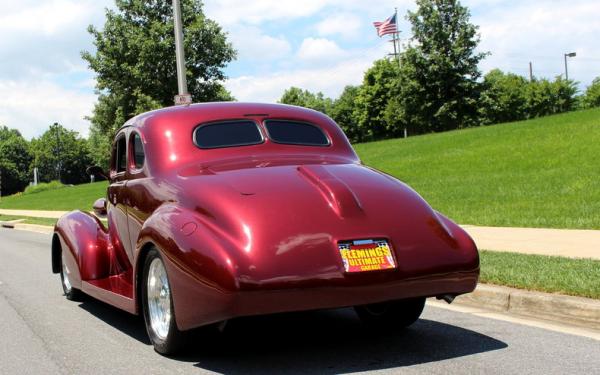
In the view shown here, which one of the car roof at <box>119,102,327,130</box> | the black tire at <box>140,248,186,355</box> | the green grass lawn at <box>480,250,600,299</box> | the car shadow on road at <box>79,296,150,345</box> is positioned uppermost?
the car roof at <box>119,102,327,130</box>

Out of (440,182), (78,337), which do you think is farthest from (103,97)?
(78,337)

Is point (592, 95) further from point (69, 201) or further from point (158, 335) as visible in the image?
point (158, 335)

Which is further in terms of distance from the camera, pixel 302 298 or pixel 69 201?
pixel 69 201

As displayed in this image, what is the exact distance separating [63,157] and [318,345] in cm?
13565

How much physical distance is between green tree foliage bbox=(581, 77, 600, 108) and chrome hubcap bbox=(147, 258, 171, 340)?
77.0 m

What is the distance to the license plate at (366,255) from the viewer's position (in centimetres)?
Answer: 435

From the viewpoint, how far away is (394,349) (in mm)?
5090

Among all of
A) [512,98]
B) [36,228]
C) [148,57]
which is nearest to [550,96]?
[512,98]

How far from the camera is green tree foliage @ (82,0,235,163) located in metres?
48.0

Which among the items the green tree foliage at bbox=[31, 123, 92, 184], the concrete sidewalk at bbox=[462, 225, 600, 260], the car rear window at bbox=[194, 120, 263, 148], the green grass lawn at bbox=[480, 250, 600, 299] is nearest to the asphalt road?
the green grass lawn at bbox=[480, 250, 600, 299]

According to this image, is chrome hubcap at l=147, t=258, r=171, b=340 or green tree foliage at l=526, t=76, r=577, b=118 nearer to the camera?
chrome hubcap at l=147, t=258, r=171, b=340

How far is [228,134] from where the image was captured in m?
5.83

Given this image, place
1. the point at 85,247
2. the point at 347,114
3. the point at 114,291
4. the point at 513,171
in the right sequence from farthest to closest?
the point at 347,114 → the point at 513,171 → the point at 85,247 → the point at 114,291

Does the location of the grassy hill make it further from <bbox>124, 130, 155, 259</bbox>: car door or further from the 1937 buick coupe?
<bbox>124, 130, 155, 259</bbox>: car door
